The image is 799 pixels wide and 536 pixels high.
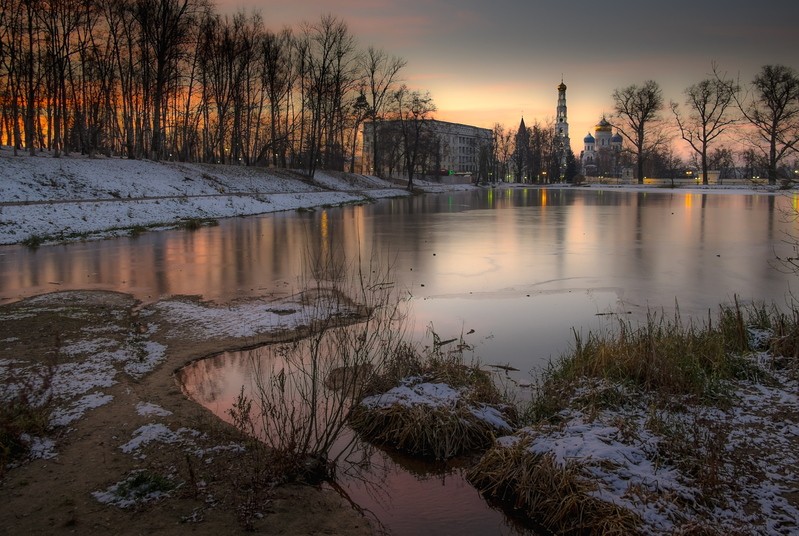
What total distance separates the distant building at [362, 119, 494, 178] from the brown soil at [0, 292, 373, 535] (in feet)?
249

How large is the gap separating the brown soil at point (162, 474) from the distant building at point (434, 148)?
7574 cm

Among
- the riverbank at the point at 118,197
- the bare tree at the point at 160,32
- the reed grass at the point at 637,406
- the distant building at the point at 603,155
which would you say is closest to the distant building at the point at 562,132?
the distant building at the point at 603,155

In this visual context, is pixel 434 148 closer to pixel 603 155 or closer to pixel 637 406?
pixel 603 155

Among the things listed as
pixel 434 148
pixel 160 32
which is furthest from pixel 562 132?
pixel 160 32

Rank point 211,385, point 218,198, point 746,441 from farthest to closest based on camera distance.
Result: point 218,198
point 211,385
point 746,441

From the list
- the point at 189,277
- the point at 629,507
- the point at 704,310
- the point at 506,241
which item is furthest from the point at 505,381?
the point at 506,241

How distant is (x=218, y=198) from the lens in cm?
3816

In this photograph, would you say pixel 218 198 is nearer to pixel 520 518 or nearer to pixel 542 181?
Result: pixel 520 518

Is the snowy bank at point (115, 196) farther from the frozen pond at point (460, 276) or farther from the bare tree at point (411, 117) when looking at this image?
the bare tree at point (411, 117)

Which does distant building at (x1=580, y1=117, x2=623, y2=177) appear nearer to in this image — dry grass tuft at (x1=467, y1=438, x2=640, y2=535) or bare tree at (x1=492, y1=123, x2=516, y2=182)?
bare tree at (x1=492, y1=123, x2=516, y2=182)

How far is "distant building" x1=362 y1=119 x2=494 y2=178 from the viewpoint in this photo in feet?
301

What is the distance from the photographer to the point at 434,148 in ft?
334

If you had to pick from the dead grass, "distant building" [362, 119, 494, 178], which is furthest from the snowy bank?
"distant building" [362, 119, 494, 178]

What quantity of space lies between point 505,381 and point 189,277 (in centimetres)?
1038
